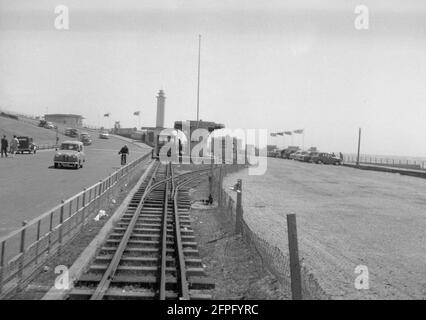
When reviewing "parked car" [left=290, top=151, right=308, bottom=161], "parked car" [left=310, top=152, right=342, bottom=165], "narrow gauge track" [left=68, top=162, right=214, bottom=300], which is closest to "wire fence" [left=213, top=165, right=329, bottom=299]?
"narrow gauge track" [left=68, top=162, right=214, bottom=300]

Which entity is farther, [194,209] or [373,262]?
[194,209]

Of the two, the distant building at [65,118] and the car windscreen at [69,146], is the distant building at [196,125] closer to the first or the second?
the car windscreen at [69,146]

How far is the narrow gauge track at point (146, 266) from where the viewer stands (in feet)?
25.6

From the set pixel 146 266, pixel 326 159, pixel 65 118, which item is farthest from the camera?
pixel 65 118

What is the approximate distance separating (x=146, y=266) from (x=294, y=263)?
3637 millimetres

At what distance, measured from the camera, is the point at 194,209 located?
722 inches

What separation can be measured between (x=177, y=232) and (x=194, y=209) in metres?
5.78

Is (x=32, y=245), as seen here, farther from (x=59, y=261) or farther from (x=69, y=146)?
(x=69, y=146)

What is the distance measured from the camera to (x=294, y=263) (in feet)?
23.2

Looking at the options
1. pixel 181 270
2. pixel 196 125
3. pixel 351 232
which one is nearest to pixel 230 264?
pixel 181 270

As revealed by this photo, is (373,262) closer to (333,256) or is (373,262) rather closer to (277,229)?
(333,256)

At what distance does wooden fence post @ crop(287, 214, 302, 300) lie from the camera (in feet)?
22.7

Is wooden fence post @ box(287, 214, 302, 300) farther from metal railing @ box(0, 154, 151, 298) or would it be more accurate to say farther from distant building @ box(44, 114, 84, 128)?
distant building @ box(44, 114, 84, 128)
